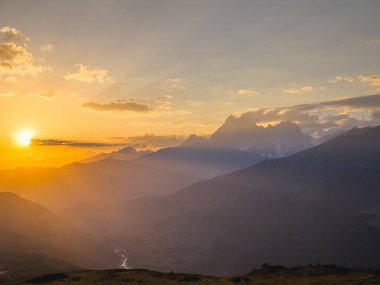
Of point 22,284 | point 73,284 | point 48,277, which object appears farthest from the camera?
point 48,277

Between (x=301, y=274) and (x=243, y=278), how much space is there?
9.91m

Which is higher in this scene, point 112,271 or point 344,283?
point 344,283

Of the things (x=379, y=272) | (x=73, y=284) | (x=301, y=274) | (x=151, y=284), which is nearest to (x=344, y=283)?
(x=379, y=272)

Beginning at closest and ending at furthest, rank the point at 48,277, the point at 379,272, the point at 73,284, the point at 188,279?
1. the point at 379,272
2. the point at 73,284
3. the point at 188,279
4. the point at 48,277

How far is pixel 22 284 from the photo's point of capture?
76.7m

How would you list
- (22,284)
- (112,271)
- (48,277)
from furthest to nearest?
(112,271) < (48,277) < (22,284)

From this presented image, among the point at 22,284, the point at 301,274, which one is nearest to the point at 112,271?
the point at 22,284

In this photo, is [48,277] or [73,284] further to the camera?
[48,277]

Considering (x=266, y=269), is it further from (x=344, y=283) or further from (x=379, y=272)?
(x=344, y=283)

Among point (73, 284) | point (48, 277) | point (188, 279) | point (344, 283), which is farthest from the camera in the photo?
point (48, 277)

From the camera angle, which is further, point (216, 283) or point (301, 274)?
point (301, 274)

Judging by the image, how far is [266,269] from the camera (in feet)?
252

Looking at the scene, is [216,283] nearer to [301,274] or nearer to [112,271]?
[301,274]

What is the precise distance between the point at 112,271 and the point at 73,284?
26005 millimetres
